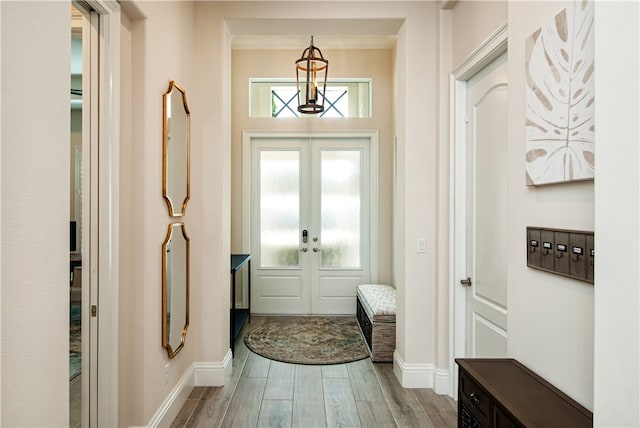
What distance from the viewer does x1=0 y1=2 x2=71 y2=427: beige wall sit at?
0.98m

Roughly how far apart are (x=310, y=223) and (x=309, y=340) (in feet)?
5.08

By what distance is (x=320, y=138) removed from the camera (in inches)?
199

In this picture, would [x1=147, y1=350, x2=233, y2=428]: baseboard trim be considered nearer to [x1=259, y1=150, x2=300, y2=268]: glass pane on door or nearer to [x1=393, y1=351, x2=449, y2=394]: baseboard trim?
[x1=393, y1=351, x2=449, y2=394]: baseboard trim

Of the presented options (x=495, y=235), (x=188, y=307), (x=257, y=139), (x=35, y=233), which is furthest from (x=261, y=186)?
(x=35, y=233)

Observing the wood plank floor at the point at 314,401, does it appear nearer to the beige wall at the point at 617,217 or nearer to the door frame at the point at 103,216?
the door frame at the point at 103,216

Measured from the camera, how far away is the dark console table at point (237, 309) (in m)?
3.80

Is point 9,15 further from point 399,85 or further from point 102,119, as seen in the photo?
point 399,85

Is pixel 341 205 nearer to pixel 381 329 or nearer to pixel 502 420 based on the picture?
pixel 381 329

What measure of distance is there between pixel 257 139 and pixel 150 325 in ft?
10.7

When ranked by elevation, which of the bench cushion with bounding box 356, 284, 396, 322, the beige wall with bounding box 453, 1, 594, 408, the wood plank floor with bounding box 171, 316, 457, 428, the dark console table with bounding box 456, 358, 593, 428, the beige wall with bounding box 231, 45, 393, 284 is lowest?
the wood plank floor with bounding box 171, 316, 457, 428

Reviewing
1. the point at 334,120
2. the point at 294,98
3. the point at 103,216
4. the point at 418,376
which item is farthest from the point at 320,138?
the point at 103,216

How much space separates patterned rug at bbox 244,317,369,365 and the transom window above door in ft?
8.59

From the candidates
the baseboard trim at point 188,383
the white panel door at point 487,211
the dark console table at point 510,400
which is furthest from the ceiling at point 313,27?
the baseboard trim at point 188,383

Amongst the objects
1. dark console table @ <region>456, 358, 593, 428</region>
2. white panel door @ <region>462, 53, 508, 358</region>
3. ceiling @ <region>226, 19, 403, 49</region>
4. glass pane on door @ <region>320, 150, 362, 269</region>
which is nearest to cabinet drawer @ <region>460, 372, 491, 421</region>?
dark console table @ <region>456, 358, 593, 428</region>
